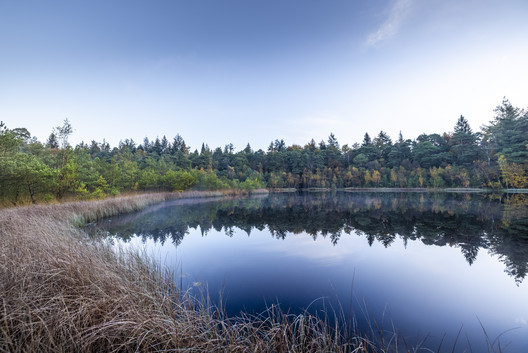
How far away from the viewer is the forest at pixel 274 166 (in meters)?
12.3

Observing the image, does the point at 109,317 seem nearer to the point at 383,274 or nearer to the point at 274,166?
the point at 383,274

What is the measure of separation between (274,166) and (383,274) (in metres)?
55.9

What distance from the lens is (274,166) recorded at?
199 feet

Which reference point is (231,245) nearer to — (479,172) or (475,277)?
(475,277)

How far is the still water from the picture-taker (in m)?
3.13

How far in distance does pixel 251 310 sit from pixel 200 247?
14.4 feet

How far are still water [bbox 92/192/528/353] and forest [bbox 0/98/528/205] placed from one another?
685cm

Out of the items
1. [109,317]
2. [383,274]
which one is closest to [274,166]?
[383,274]

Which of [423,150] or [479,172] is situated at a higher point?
[423,150]

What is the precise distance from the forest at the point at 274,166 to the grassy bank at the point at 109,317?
1046 centimetres

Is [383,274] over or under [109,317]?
under

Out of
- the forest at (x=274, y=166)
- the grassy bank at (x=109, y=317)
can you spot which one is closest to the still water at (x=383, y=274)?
the grassy bank at (x=109, y=317)

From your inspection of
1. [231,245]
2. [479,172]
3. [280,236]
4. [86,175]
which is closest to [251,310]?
[231,245]

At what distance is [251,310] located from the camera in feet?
11.5
